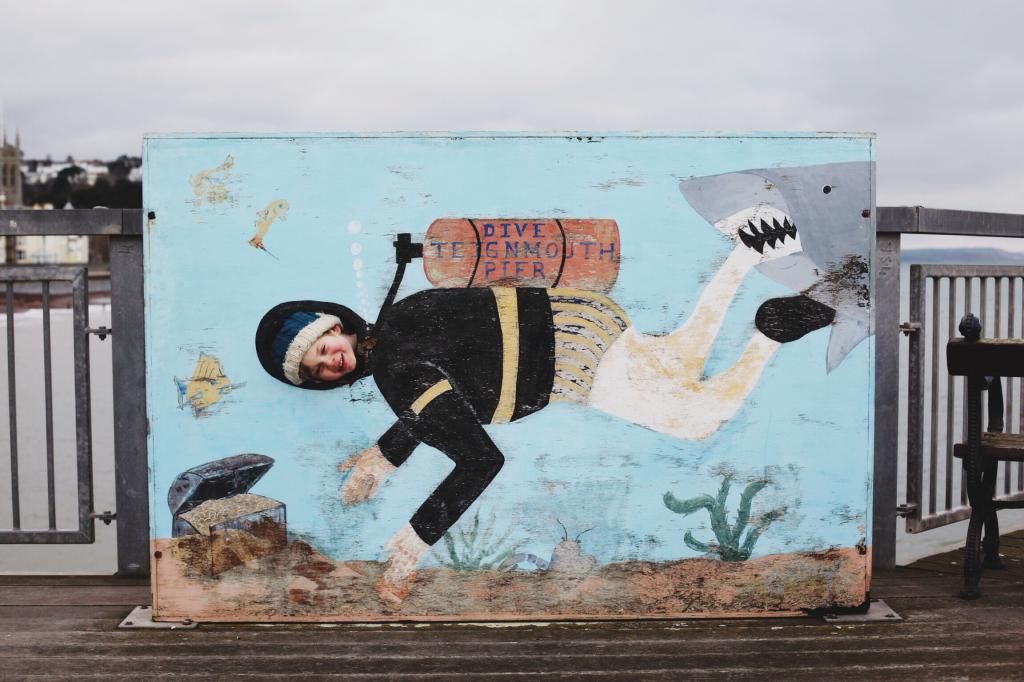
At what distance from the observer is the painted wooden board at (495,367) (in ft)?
11.5

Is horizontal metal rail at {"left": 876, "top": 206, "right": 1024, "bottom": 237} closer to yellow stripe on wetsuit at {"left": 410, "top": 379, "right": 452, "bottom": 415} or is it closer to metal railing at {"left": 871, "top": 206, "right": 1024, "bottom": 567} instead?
metal railing at {"left": 871, "top": 206, "right": 1024, "bottom": 567}

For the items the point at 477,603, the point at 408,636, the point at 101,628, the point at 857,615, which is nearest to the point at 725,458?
the point at 857,615

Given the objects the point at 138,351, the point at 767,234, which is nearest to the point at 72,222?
the point at 138,351

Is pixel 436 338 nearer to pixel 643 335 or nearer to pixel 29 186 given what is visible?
pixel 643 335

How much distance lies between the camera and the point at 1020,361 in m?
3.72

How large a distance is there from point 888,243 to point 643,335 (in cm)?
126

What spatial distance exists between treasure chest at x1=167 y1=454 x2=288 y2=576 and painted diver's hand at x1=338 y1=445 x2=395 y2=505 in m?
0.24

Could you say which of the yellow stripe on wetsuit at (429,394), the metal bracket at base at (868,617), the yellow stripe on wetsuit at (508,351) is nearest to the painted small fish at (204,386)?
the yellow stripe on wetsuit at (429,394)

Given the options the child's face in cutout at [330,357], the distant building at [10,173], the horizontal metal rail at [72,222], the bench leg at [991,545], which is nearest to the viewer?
the child's face in cutout at [330,357]

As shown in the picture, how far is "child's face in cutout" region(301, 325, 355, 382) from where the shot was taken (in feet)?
11.3

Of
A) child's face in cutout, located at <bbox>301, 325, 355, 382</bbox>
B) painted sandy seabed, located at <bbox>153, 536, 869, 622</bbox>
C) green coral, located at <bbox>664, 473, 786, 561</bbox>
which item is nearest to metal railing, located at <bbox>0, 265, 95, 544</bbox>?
painted sandy seabed, located at <bbox>153, 536, 869, 622</bbox>

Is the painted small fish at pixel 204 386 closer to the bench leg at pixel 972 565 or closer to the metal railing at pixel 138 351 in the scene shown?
the metal railing at pixel 138 351

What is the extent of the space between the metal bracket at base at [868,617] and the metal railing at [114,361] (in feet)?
8.74

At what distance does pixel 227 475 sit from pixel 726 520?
5.67ft
